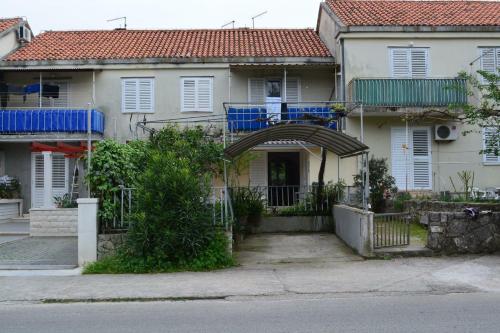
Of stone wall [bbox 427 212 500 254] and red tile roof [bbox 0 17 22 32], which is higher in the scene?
red tile roof [bbox 0 17 22 32]

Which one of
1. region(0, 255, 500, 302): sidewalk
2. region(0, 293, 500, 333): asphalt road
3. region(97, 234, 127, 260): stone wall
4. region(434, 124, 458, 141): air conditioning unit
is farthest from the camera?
region(434, 124, 458, 141): air conditioning unit

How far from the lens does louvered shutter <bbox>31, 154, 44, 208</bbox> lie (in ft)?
70.1

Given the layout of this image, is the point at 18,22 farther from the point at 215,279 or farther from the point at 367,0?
the point at 215,279

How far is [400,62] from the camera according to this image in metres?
20.5

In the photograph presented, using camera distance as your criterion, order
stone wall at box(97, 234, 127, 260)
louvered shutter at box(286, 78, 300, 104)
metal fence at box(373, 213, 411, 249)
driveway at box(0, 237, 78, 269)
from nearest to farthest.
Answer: stone wall at box(97, 234, 127, 260) → driveway at box(0, 237, 78, 269) → metal fence at box(373, 213, 411, 249) → louvered shutter at box(286, 78, 300, 104)

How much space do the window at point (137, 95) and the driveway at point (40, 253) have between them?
771 cm

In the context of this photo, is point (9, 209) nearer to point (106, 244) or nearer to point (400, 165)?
point (106, 244)

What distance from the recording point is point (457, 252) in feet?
38.6

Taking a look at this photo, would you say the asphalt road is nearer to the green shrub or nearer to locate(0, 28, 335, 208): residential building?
the green shrub

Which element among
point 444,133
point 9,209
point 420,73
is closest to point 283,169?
point 444,133

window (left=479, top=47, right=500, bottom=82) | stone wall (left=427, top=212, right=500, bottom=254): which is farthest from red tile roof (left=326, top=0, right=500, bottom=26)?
stone wall (left=427, top=212, right=500, bottom=254)

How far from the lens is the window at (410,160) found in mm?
20250

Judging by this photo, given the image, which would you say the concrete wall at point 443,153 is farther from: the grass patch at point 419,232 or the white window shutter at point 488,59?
the grass patch at point 419,232

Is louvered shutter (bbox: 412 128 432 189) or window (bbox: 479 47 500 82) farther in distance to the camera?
window (bbox: 479 47 500 82)
